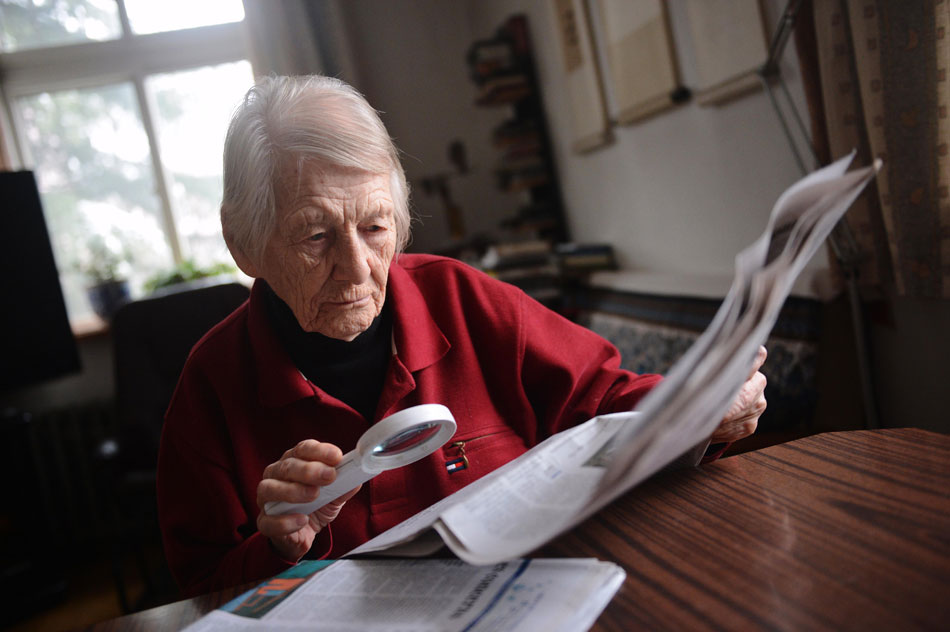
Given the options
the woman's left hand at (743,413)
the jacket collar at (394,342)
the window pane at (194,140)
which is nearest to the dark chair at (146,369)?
the jacket collar at (394,342)

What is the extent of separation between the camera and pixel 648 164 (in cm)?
244

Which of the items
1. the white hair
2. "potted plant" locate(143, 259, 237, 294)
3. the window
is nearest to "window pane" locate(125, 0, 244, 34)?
the window

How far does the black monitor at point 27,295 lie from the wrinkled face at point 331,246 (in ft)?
7.82

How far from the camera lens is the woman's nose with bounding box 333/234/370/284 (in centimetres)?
96

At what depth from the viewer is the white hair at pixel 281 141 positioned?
0.94 meters

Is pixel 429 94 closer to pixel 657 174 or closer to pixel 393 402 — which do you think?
pixel 657 174

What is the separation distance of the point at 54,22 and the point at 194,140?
91cm

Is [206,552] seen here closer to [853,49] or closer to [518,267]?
[853,49]

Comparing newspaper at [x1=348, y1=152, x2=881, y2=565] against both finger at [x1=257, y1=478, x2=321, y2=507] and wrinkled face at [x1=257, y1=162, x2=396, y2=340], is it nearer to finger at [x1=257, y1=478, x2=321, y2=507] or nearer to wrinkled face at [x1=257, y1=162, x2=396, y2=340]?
finger at [x1=257, y1=478, x2=321, y2=507]

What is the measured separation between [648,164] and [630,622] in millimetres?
2135

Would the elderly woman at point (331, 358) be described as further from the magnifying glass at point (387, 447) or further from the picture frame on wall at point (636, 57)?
the picture frame on wall at point (636, 57)

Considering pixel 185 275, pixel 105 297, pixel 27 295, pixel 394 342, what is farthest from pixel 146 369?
pixel 105 297

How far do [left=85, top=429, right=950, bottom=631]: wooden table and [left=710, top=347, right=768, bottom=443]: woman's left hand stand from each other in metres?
0.03

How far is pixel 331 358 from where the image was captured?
1.04 m
